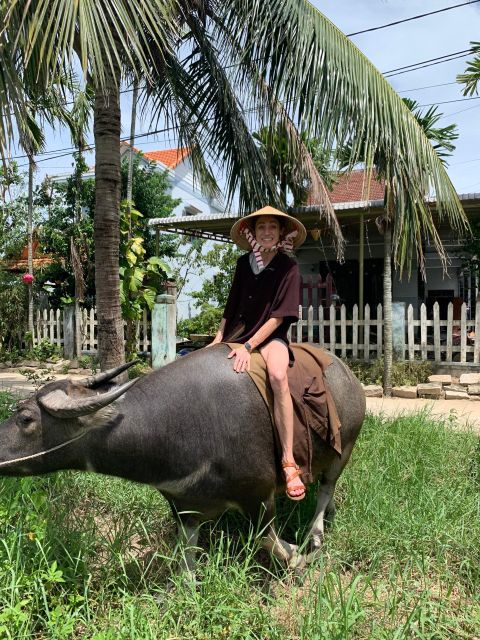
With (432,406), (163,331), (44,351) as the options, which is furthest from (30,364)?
(432,406)

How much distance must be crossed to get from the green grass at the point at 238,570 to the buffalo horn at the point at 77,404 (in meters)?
0.65

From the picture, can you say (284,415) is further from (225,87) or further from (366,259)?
(366,259)

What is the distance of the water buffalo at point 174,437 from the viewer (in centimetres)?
243

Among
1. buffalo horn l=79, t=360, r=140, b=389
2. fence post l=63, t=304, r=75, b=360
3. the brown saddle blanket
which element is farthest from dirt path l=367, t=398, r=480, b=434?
fence post l=63, t=304, r=75, b=360

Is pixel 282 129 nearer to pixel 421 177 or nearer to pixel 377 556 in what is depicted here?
pixel 421 177

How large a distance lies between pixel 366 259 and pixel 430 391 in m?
5.89

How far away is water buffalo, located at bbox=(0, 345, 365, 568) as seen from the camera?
7.98 ft

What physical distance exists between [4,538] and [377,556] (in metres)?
1.87

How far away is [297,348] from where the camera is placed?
323cm

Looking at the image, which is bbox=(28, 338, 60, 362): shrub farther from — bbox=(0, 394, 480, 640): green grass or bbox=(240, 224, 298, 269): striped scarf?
bbox=(240, 224, 298, 269): striped scarf

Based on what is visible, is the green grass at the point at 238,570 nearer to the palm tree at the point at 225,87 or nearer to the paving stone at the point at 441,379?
the palm tree at the point at 225,87

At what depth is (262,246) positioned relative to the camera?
3.08 m

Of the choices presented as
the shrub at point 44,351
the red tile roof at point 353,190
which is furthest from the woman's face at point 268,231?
the red tile roof at point 353,190

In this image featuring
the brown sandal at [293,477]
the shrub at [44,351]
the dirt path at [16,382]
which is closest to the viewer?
the brown sandal at [293,477]
